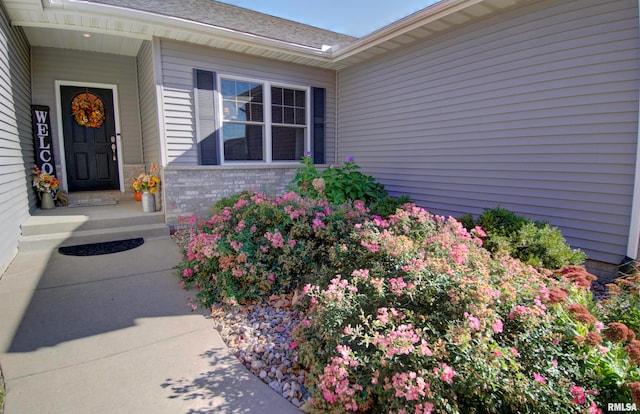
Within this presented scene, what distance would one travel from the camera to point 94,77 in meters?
5.86

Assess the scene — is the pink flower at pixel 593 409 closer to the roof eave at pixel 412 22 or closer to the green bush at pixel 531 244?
the green bush at pixel 531 244

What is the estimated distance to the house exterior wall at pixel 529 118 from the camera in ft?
11.0

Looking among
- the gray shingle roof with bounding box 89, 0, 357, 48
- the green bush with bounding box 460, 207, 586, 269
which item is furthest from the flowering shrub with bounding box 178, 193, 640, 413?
the gray shingle roof with bounding box 89, 0, 357, 48

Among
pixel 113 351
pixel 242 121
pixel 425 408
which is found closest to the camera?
pixel 425 408

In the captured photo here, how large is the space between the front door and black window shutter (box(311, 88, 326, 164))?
374 centimetres

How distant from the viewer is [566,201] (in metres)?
3.72

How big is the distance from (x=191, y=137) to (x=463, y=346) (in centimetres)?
493

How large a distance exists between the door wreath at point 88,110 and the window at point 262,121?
245 cm

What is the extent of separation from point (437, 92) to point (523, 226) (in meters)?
2.56

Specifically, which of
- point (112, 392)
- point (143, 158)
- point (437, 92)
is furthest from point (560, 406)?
point (143, 158)

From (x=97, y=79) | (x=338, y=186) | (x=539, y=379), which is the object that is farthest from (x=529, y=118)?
(x=97, y=79)

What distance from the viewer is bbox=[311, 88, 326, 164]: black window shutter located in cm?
649

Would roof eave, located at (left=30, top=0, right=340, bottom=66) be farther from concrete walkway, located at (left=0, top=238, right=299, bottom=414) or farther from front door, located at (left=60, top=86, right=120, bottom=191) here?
concrete walkway, located at (left=0, top=238, right=299, bottom=414)

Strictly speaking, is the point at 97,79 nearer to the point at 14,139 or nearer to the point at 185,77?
the point at 185,77
